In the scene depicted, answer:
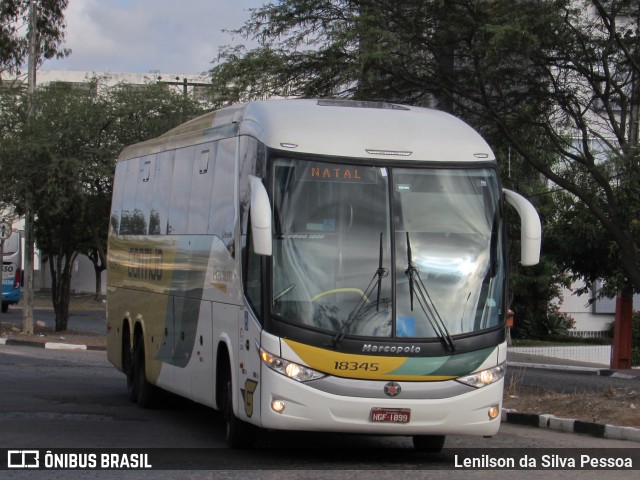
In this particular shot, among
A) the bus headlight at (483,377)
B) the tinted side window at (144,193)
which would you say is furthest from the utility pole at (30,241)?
the bus headlight at (483,377)

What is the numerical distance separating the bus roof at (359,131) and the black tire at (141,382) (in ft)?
16.3

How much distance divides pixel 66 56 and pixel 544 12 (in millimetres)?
26685

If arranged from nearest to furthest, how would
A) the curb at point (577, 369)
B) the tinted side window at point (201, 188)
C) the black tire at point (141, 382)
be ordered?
the tinted side window at point (201, 188)
the black tire at point (141, 382)
the curb at point (577, 369)

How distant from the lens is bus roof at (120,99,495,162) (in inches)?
414

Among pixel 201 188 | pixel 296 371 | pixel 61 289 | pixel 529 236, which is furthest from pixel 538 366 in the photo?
pixel 296 371

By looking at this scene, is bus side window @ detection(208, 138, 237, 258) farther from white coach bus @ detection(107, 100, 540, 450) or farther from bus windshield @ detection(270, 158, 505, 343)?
bus windshield @ detection(270, 158, 505, 343)

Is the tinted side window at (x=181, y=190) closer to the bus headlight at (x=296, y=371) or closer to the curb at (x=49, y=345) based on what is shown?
the bus headlight at (x=296, y=371)

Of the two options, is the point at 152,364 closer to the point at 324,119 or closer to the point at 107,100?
the point at 324,119

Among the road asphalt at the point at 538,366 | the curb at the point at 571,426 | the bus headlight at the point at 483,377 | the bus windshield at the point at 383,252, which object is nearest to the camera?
the bus windshield at the point at 383,252

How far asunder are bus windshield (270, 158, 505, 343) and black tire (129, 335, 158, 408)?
588cm

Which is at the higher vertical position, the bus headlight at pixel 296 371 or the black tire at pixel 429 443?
the bus headlight at pixel 296 371

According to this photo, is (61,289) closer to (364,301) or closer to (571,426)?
(571,426)

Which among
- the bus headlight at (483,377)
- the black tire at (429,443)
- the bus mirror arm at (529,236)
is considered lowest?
the black tire at (429,443)

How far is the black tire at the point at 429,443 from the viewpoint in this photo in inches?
443
